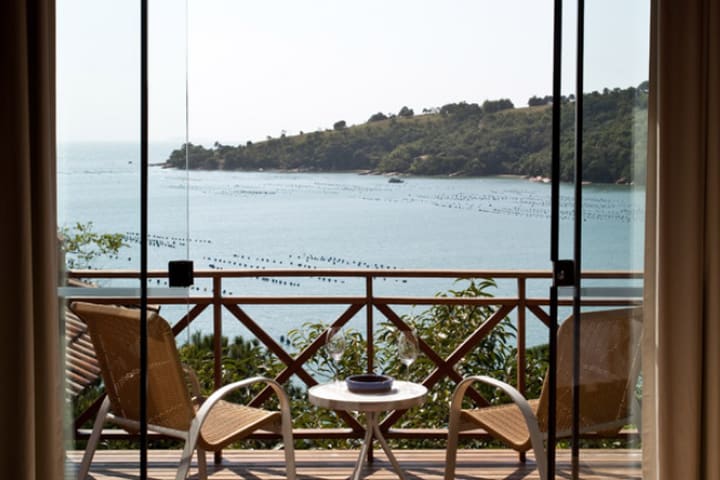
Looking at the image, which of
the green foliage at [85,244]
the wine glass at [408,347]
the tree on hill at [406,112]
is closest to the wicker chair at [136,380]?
the green foliage at [85,244]

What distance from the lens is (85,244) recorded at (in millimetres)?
2646

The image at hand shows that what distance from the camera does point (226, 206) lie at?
44.1ft

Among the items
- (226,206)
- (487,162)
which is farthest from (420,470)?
(226,206)

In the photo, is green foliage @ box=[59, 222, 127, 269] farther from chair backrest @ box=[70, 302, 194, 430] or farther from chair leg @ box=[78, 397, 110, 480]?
chair leg @ box=[78, 397, 110, 480]

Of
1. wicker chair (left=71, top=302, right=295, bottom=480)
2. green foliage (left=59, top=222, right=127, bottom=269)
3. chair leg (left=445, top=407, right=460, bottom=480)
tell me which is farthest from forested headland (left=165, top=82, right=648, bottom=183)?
green foliage (left=59, top=222, right=127, bottom=269)

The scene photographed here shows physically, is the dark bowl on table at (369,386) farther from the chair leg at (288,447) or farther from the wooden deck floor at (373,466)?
the wooden deck floor at (373,466)

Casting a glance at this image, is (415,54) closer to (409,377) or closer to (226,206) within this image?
(226,206)

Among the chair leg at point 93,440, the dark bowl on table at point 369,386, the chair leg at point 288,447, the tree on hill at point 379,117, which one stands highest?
the tree on hill at point 379,117

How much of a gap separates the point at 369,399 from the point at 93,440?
1310mm

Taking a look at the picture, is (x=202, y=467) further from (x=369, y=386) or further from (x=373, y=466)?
(x=373, y=466)
